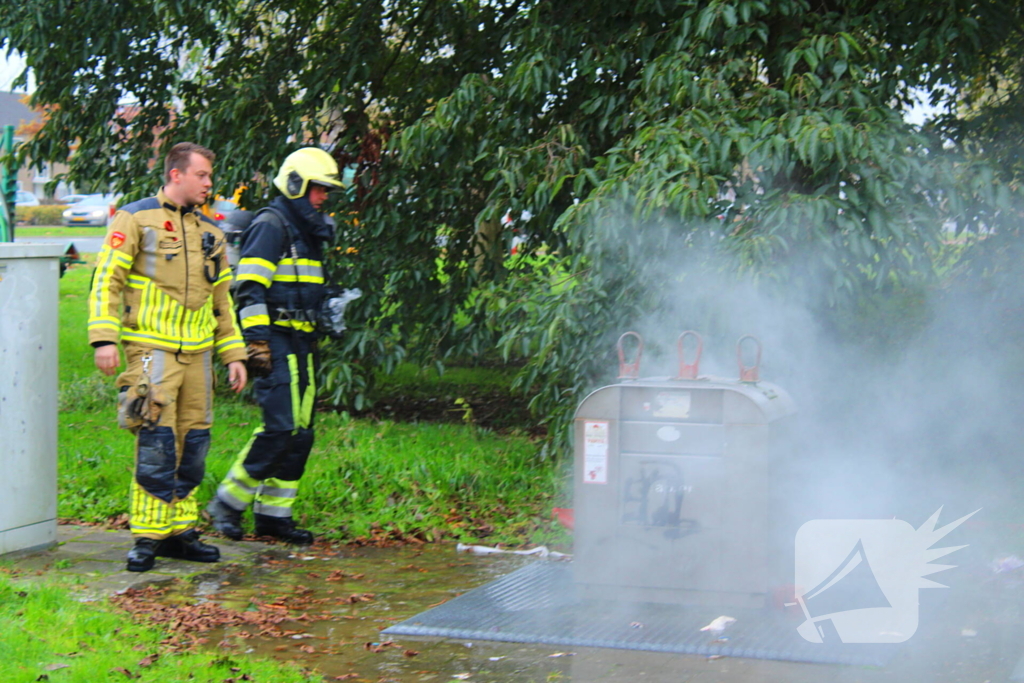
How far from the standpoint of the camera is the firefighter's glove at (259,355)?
5.32m

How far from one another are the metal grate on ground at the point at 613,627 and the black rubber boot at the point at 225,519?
5.04ft

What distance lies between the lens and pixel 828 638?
4.05 metres

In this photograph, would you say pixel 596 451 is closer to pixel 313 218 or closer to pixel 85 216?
pixel 313 218

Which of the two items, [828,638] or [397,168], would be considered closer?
[828,638]

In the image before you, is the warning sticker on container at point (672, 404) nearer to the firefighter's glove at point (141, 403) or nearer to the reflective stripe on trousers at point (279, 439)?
the reflective stripe on trousers at point (279, 439)

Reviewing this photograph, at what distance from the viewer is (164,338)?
4.91m

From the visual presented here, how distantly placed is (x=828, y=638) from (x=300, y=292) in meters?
3.07

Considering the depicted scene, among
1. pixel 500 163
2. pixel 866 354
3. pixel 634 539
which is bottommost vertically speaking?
pixel 634 539

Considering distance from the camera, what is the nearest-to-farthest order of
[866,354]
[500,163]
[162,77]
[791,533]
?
[791,533] < [500,163] < [866,354] < [162,77]

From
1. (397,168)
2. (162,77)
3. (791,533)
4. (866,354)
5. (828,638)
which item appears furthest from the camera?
(162,77)

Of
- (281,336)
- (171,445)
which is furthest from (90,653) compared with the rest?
(281,336)

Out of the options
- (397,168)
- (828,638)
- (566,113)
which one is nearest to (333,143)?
(397,168)

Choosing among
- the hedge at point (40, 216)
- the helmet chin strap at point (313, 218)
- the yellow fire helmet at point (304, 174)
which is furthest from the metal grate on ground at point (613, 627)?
the hedge at point (40, 216)

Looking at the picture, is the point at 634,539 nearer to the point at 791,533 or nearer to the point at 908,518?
the point at 791,533
